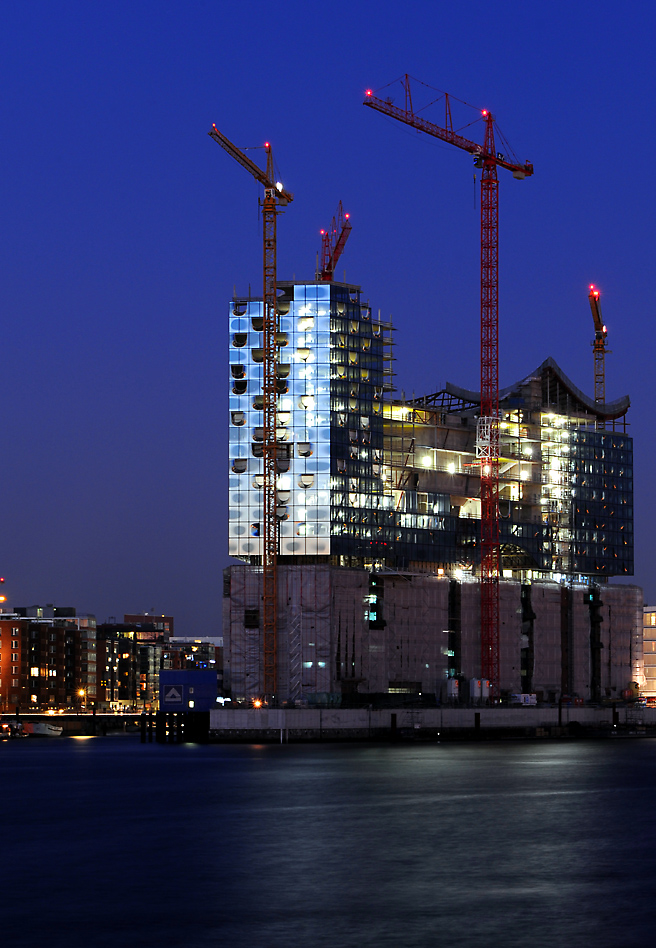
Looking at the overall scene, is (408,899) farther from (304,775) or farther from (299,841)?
(304,775)

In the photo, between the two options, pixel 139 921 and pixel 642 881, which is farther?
pixel 642 881

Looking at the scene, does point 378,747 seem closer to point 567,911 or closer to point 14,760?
point 14,760

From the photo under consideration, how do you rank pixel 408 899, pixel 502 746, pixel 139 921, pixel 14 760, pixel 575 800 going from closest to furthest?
pixel 139 921 → pixel 408 899 → pixel 575 800 → pixel 14 760 → pixel 502 746

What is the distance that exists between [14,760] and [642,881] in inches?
4974

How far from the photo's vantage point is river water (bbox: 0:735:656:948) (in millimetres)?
52062

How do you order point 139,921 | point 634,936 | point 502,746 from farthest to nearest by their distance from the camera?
point 502,746 < point 139,921 < point 634,936

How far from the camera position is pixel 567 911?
5503cm

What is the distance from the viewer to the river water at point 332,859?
171 feet

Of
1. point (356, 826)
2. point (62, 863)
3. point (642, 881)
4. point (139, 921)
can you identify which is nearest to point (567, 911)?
point (642, 881)

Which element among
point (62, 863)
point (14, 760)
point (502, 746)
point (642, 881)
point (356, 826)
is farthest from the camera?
point (502, 746)

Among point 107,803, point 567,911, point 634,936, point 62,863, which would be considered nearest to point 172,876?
point 62,863

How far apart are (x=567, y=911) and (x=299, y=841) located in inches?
1009

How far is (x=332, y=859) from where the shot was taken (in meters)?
70.6

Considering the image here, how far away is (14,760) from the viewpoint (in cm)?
17938
